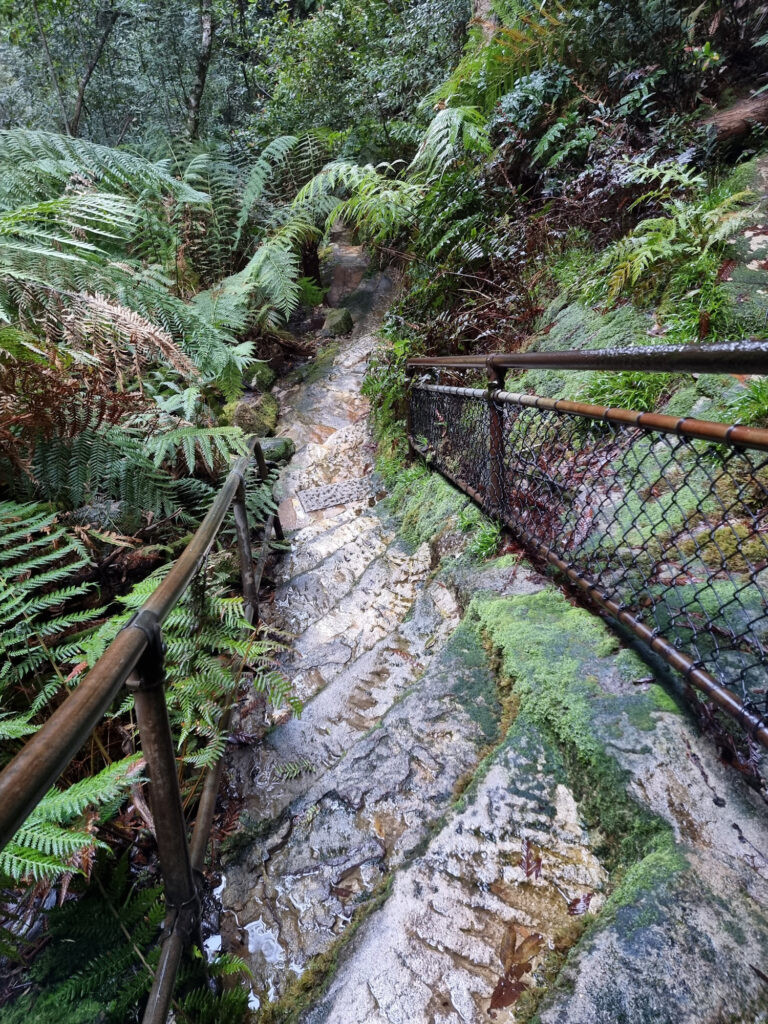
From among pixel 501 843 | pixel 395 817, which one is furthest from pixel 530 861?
pixel 395 817

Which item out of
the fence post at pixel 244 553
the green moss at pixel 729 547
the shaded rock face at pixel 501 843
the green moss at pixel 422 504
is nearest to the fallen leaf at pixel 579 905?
the shaded rock face at pixel 501 843

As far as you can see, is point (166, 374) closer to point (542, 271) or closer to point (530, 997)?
point (542, 271)

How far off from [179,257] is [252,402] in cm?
157

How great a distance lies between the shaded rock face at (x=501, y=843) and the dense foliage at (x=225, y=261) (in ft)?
0.95

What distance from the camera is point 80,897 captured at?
1190 mm

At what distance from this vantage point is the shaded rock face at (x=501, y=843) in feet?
3.00

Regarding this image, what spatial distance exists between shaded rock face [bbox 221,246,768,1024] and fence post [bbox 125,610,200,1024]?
32 cm

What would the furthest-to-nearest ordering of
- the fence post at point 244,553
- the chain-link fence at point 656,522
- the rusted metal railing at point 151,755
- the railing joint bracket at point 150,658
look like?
the fence post at point 244,553 → the chain-link fence at point 656,522 → the railing joint bracket at point 150,658 → the rusted metal railing at point 151,755

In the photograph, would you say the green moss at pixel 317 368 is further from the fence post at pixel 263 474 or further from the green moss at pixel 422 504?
the fence post at pixel 263 474

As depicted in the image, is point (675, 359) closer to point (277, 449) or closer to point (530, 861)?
point (530, 861)

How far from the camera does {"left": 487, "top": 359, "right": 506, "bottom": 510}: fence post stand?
7.36 feet

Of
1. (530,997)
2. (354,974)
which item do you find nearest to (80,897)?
(354,974)

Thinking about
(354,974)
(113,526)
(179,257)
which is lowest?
(354,974)

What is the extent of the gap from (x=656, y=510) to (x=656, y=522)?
7 centimetres
